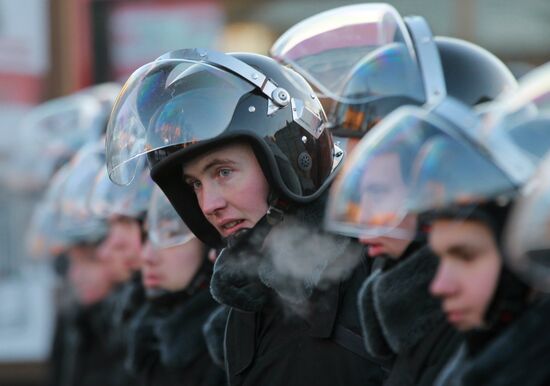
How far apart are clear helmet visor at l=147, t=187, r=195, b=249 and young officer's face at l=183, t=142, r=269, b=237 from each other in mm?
1131

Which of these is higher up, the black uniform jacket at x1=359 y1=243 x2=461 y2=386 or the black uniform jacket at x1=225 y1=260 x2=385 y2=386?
the black uniform jacket at x1=359 y1=243 x2=461 y2=386

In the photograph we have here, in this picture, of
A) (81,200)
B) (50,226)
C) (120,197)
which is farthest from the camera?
(50,226)

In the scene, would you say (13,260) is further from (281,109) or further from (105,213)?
(281,109)

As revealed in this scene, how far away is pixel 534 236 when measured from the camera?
2363mm

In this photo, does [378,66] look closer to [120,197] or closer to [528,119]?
[528,119]

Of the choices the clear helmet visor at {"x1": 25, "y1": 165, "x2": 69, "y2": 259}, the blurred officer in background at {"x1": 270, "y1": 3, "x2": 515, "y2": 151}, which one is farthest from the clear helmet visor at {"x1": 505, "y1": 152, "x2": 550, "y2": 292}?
the clear helmet visor at {"x1": 25, "y1": 165, "x2": 69, "y2": 259}

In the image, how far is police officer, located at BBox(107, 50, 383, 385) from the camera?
3412 mm

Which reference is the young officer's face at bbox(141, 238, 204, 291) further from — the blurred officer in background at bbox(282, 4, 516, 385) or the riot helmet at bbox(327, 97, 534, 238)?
the riot helmet at bbox(327, 97, 534, 238)

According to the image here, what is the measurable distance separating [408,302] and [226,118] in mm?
799

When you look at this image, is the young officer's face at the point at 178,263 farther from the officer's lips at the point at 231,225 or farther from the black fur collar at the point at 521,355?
the black fur collar at the point at 521,355

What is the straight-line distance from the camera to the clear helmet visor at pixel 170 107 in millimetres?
3539

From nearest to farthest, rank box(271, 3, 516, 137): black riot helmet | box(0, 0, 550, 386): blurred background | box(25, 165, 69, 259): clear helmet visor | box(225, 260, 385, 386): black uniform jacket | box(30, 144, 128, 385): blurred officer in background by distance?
box(225, 260, 385, 386): black uniform jacket, box(271, 3, 516, 137): black riot helmet, box(30, 144, 128, 385): blurred officer in background, box(25, 165, 69, 259): clear helmet visor, box(0, 0, 550, 386): blurred background

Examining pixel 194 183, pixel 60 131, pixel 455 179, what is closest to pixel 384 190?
pixel 455 179

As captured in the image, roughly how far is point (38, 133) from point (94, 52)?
153cm
